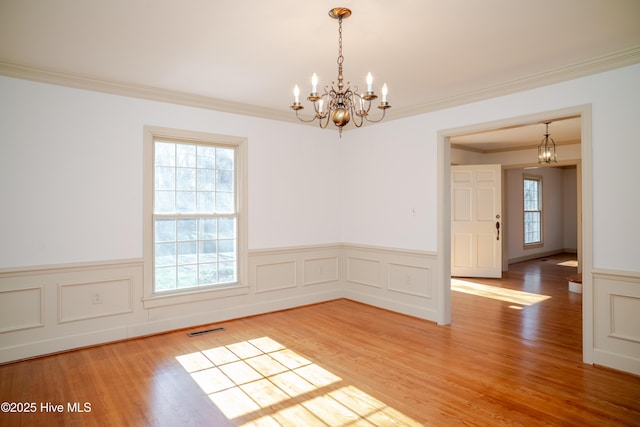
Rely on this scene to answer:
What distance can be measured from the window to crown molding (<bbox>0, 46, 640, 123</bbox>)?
6765 mm

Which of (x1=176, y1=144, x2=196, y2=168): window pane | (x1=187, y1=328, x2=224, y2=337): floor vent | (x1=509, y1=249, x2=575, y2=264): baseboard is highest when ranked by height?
(x1=176, y1=144, x2=196, y2=168): window pane

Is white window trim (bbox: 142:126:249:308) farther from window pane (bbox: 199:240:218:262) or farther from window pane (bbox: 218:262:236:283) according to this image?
window pane (bbox: 199:240:218:262)

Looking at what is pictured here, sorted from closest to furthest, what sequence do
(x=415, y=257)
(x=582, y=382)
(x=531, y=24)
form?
(x=531, y=24) → (x=582, y=382) → (x=415, y=257)

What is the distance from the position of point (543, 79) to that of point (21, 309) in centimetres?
543

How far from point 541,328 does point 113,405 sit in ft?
14.6

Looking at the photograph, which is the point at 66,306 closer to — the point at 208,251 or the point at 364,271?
the point at 208,251

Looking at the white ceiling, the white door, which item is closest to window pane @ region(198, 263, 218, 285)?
the white ceiling

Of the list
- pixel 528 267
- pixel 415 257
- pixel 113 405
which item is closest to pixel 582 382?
pixel 415 257

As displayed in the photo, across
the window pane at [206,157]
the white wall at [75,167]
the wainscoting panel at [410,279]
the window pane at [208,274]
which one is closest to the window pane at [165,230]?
the white wall at [75,167]

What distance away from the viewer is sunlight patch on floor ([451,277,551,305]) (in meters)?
5.85

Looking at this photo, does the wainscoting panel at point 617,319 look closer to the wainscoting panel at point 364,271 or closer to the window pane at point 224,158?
the wainscoting panel at point 364,271

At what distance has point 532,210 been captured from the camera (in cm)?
1035

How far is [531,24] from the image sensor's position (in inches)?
107

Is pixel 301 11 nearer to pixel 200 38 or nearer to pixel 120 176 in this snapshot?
pixel 200 38
